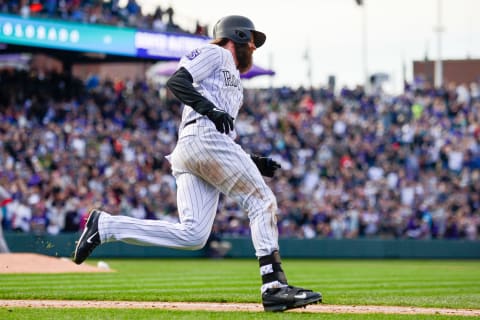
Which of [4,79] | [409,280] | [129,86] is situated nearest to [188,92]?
[409,280]

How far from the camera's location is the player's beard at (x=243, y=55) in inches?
296

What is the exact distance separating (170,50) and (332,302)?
20.0 m

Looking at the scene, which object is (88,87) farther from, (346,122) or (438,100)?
(438,100)

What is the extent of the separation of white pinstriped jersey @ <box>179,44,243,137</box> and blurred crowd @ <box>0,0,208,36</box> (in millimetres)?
18295

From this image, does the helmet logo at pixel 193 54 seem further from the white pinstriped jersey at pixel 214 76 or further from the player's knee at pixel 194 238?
the player's knee at pixel 194 238

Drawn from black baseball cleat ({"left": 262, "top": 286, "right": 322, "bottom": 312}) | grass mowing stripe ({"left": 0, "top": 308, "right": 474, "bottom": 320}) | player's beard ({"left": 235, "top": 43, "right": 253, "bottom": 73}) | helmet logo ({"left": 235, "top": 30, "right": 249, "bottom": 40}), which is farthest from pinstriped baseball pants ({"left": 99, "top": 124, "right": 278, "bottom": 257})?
helmet logo ({"left": 235, "top": 30, "right": 249, "bottom": 40})

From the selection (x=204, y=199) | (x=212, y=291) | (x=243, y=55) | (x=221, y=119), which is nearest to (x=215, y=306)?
(x=204, y=199)

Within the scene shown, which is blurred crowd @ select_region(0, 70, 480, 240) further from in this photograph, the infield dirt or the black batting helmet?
the black batting helmet

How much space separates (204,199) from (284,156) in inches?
795

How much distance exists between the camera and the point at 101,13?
27.1 meters

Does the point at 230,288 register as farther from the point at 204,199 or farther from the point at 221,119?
the point at 221,119

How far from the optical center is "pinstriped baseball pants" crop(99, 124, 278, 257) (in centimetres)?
711

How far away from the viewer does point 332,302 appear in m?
8.73

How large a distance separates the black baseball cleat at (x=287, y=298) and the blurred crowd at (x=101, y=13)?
18927 mm
